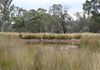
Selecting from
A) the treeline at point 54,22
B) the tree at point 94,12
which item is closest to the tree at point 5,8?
the treeline at point 54,22

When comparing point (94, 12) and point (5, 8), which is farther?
point (94, 12)

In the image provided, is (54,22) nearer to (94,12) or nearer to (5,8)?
(94,12)

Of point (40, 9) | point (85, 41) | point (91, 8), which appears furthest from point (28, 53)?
point (40, 9)

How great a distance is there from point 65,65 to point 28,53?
0.99 meters

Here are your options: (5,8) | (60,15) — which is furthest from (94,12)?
(5,8)

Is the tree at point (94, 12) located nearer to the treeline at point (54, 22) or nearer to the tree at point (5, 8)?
the treeline at point (54, 22)

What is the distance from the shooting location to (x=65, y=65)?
3.65 metres

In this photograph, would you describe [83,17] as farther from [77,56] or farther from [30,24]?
[77,56]

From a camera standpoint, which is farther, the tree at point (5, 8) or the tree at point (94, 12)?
the tree at point (94, 12)

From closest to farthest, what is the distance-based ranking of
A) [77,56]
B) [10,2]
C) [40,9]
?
[77,56], [10,2], [40,9]

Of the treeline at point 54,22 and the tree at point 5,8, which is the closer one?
the tree at point 5,8

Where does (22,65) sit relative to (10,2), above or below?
below

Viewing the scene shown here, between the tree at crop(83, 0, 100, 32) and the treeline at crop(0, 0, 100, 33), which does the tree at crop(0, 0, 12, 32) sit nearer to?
the treeline at crop(0, 0, 100, 33)

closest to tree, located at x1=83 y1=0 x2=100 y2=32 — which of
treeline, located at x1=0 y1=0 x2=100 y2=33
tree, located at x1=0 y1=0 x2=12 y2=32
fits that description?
treeline, located at x1=0 y1=0 x2=100 y2=33
